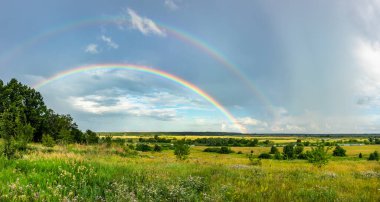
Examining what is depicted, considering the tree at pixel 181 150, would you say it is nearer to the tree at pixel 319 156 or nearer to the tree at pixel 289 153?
the tree at pixel 319 156

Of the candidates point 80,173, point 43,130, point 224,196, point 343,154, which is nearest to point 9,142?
point 80,173

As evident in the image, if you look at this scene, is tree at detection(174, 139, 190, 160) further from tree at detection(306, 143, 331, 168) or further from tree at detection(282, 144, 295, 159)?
tree at detection(282, 144, 295, 159)

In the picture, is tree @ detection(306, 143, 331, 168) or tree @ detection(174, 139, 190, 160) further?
tree @ detection(174, 139, 190, 160)

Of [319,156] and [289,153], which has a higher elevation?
[319,156]

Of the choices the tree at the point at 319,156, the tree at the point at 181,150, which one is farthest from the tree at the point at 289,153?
the tree at the point at 319,156

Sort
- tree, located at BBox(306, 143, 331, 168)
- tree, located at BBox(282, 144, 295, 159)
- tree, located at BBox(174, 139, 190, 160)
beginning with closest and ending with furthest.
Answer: tree, located at BBox(306, 143, 331, 168)
tree, located at BBox(174, 139, 190, 160)
tree, located at BBox(282, 144, 295, 159)

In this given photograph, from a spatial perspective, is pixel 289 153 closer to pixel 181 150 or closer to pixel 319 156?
pixel 181 150

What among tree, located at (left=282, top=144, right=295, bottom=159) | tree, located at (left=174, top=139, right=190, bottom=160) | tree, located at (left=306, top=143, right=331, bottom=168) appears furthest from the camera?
tree, located at (left=282, top=144, right=295, bottom=159)

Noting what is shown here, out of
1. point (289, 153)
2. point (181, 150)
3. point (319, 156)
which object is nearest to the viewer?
point (319, 156)

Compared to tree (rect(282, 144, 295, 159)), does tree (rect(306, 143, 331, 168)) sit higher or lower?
higher

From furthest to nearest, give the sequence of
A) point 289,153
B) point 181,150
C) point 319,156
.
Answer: point 289,153 < point 181,150 < point 319,156

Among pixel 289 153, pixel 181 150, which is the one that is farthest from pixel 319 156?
pixel 289 153

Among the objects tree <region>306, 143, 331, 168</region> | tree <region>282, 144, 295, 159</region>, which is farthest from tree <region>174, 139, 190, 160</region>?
tree <region>282, 144, 295, 159</region>

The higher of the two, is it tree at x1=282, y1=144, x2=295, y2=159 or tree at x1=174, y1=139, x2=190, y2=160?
tree at x1=174, y1=139, x2=190, y2=160
